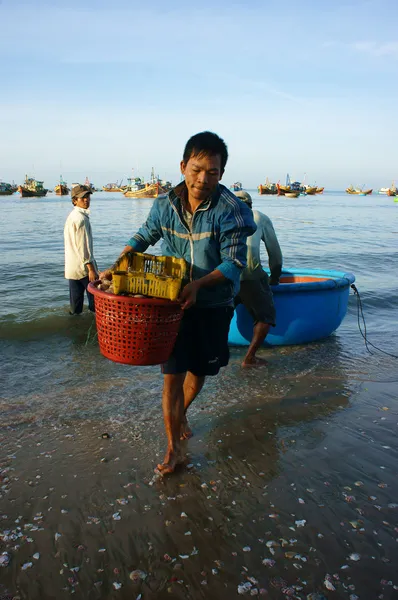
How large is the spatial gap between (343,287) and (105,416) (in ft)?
11.8

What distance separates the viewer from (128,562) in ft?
7.50

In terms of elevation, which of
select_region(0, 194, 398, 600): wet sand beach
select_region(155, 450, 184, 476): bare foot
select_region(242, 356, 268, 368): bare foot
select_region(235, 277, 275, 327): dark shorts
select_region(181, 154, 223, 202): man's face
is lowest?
select_region(242, 356, 268, 368): bare foot

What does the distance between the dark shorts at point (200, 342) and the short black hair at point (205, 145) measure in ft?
3.01

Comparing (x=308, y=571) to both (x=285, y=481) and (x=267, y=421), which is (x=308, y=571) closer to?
(x=285, y=481)

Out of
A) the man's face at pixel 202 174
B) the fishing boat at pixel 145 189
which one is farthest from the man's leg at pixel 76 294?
Answer: the fishing boat at pixel 145 189

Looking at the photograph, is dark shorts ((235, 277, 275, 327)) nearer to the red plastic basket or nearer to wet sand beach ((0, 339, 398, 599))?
wet sand beach ((0, 339, 398, 599))

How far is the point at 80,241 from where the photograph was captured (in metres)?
6.62

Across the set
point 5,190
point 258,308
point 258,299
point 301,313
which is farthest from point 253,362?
point 5,190

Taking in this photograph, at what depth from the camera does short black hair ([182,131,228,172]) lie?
2617 mm

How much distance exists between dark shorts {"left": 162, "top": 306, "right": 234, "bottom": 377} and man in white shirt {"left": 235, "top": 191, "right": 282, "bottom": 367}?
2.14m

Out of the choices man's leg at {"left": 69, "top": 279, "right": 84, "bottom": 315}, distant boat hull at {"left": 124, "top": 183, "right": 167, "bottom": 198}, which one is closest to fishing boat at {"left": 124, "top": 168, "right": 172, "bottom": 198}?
distant boat hull at {"left": 124, "top": 183, "right": 167, "bottom": 198}

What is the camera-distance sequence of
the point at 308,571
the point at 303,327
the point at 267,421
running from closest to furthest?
the point at 308,571 < the point at 267,421 < the point at 303,327

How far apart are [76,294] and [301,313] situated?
3470 millimetres

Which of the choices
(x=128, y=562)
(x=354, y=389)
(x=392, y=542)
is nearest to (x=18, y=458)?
(x=128, y=562)
